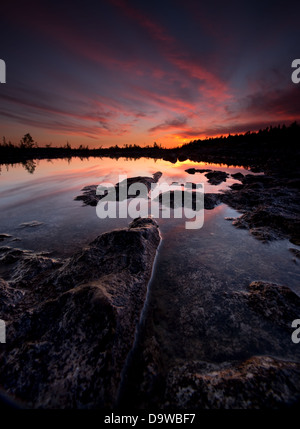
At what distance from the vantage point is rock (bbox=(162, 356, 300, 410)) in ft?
6.20

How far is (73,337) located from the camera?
243 centimetres

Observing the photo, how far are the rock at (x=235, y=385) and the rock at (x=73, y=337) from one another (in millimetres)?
809

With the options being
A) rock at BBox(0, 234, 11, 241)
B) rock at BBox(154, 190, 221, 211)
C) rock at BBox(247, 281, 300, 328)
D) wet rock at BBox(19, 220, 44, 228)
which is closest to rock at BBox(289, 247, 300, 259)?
rock at BBox(247, 281, 300, 328)

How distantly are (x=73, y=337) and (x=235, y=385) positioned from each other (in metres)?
2.23

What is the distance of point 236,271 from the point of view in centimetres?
429

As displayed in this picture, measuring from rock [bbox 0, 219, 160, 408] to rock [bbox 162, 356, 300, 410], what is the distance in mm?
809

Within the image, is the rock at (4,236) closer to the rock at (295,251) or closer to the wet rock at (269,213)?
the wet rock at (269,213)

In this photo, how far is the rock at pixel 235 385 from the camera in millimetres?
1889

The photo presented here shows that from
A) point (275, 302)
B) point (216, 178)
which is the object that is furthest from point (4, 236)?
point (216, 178)

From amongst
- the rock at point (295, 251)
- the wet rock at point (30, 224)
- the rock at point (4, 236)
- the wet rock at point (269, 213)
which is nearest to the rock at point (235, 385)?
the rock at point (295, 251)

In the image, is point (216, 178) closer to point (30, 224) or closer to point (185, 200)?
point (185, 200)
